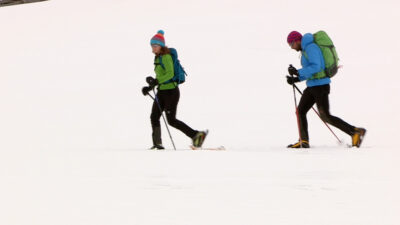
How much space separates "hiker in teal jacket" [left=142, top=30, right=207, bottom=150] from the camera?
688 cm

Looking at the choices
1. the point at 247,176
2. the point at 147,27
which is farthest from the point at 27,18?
the point at 247,176

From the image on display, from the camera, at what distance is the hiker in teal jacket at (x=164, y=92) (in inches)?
271

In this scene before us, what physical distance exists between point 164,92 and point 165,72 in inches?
11.2

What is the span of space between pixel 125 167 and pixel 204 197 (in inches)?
65.7

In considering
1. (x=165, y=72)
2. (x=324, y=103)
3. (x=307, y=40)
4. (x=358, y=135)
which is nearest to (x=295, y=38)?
(x=307, y=40)

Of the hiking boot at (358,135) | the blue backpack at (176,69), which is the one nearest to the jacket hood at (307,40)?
the hiking boot at (358,135)

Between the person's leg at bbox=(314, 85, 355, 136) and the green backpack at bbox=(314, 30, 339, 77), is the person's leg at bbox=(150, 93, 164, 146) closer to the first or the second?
the person's leg at bbox=(314, 85, 355, 136)

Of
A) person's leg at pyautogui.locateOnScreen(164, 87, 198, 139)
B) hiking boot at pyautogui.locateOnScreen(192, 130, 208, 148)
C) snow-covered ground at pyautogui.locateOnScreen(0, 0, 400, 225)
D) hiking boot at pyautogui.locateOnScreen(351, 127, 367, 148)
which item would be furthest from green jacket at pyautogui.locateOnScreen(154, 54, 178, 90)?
hiking boot at pyautogui.locateOnScreen(351, 127, 367, 148)

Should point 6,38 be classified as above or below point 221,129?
above

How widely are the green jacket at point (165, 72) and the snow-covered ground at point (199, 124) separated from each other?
89cm

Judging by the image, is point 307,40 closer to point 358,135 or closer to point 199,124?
point 358,135

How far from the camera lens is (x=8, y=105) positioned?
13336 mm

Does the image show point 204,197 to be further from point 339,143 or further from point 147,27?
point 147,27

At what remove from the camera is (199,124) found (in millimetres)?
10312
